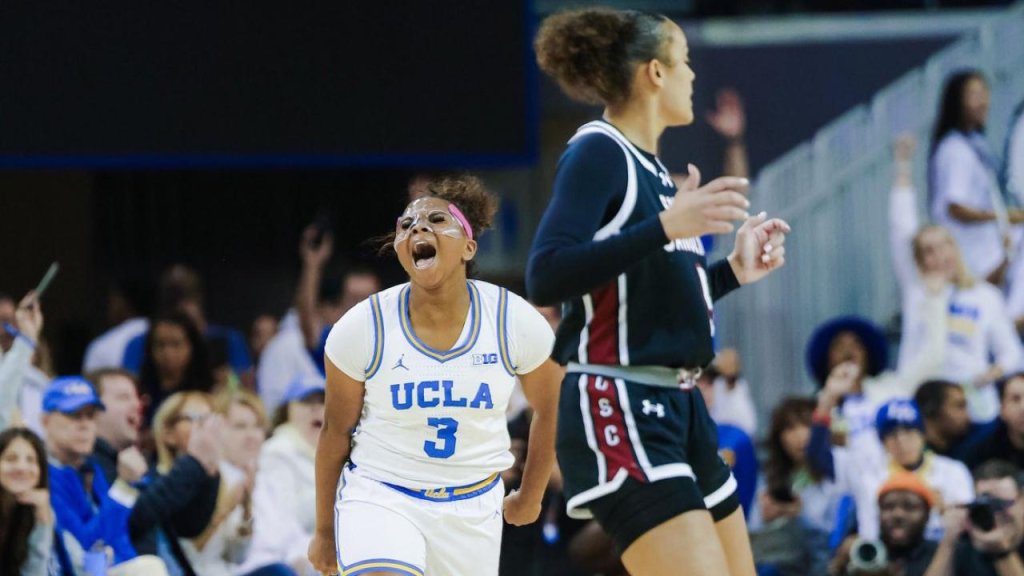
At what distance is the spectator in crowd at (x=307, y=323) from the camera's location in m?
9.13

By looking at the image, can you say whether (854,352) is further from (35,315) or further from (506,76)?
(35,315)

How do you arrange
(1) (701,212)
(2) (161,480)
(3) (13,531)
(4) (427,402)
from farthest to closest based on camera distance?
(2) (161,480) → (3) (13,531) → (4) (427,402) → (1) (701,212)

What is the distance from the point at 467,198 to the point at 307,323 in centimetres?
492

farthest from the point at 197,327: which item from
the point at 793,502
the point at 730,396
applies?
the point at 793,502

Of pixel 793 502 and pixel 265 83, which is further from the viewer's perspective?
pixel 793 502

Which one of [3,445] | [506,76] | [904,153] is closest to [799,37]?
[904,153]

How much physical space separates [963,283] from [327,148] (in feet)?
13.2

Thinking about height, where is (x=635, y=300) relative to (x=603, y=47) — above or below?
below

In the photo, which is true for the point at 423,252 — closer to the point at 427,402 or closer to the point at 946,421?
the point at 427,402

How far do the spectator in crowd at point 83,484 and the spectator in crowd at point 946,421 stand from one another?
13.8 ft

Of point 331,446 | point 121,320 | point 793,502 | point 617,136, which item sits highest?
point 121,320

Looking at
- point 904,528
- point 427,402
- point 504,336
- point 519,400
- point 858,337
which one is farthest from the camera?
point 858,337

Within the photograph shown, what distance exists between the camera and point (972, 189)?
1076 cm

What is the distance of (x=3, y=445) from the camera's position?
6.63 metres
